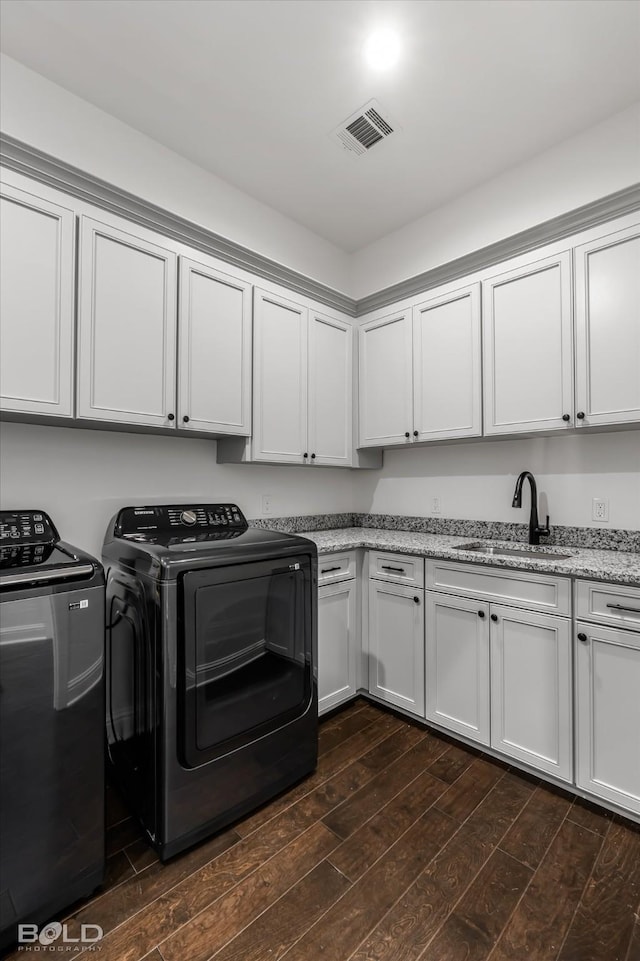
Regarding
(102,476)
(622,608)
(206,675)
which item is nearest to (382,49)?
(102,476)

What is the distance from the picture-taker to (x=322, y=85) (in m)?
2.03

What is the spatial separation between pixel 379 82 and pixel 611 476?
2.13 meters

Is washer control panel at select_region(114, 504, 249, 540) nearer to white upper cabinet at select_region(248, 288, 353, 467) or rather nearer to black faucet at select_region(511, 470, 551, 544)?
white upper cabinet at select_region(248, 288, 353, 467)

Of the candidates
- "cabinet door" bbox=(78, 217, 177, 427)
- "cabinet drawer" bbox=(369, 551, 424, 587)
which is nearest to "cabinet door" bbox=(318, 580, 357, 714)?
"cabinet drawer" bbox=(369, 551, 424, 587)

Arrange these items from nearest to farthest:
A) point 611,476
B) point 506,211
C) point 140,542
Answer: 1. point 140,542
2. point 611,476
3. point 506,211

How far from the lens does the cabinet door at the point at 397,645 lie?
2377 mm

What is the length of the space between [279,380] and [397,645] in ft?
5.32

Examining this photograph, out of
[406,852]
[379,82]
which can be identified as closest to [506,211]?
[379,82]

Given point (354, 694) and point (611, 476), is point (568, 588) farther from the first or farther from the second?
point (354, 694)

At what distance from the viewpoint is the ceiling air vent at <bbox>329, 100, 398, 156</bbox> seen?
2.18 metres

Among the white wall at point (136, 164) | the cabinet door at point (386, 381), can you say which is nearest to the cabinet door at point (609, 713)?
the cabinet door at point (386, 381)

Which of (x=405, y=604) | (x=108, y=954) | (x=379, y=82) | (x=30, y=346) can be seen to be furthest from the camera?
(x=405, y=604)

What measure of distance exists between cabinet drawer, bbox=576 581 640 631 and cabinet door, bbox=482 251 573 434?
77 centimetres

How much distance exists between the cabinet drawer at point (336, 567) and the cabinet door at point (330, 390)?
2.01 ft
